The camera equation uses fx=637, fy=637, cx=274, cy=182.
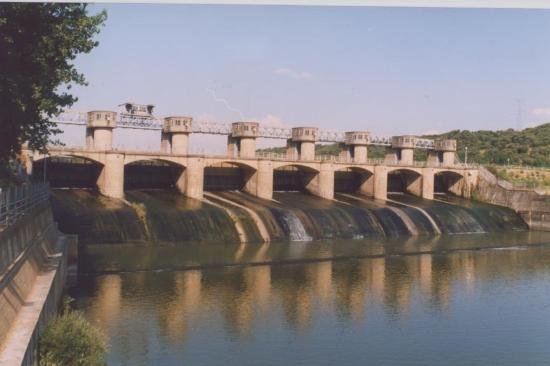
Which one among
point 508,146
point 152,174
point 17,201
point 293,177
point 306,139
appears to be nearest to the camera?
point 17,201

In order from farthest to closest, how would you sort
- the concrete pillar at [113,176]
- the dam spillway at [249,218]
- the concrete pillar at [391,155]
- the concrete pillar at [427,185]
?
the concrete pillar at [391,155] → the concrete pillar at [427,185] → the concrete pillar at [113,176] → the dam spillway at [249,218]

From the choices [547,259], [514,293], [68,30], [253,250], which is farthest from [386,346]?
[547,259]

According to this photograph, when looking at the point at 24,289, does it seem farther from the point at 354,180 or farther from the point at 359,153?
the point at 359,153

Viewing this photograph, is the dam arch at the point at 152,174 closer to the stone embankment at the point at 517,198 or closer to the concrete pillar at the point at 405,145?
the concrete pillar at the point at 405,145

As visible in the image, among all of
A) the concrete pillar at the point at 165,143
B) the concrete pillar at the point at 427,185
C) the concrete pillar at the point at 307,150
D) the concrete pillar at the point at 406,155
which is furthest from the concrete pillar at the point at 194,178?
the concrete pillar at the point at 406,155

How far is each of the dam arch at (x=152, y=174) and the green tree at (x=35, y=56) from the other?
35.8m

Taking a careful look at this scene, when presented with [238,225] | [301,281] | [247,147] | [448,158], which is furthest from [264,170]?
[448,158]

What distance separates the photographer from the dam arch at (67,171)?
2245 inches

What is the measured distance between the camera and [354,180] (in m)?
80.6

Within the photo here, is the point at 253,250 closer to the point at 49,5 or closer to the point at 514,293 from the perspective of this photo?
the point at 514,293

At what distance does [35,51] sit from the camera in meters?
23.3

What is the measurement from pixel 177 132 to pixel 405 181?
34.2 m

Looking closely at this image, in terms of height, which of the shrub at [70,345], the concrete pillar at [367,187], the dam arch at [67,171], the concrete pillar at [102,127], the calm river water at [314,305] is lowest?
the calm river water at [314,305]

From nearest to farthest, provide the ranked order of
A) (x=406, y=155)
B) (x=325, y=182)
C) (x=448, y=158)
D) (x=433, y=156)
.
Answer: (x=325, y=182) → (x=406, y=155) → (x=448, y=158) → (x=433, y=156)
